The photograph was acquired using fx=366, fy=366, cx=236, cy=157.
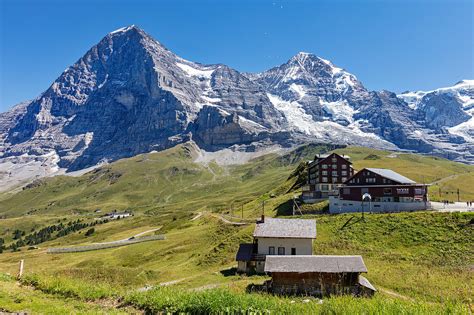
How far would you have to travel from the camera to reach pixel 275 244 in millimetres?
65000

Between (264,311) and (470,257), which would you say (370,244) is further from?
(264,311)

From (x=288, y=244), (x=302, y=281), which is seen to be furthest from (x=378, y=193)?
(x=302, y=281)

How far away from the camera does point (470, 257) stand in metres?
55.8

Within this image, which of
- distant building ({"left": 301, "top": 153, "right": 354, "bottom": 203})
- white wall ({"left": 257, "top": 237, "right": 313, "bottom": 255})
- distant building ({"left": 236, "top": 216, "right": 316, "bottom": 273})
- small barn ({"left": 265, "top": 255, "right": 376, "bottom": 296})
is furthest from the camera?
distant building ({"left": 301, "top": 153, "right": 354, "bottom": 203})

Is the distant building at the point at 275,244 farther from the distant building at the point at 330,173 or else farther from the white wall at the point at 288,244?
the distant building at the point at 330,173

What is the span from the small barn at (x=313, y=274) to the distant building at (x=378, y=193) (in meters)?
53.9

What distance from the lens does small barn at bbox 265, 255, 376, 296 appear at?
45469 millimetres

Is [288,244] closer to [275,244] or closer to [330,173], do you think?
[275,244]

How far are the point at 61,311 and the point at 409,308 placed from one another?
14.3 meters

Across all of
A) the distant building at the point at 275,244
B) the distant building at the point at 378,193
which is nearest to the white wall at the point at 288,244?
the distant building at the point at 275,244

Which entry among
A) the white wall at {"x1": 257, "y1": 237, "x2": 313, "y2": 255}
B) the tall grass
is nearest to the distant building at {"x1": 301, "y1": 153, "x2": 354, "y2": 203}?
the white wall at {"x1": 257, "y1": 237, "x2": 313, "y2": 255}

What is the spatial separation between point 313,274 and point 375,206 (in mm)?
60378

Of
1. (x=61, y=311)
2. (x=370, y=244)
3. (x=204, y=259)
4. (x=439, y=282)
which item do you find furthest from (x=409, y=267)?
(x=61, y=311)

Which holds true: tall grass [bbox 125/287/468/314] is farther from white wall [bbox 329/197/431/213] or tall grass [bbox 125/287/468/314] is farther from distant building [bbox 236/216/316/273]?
white wall [bbox 329/197/431/213]
